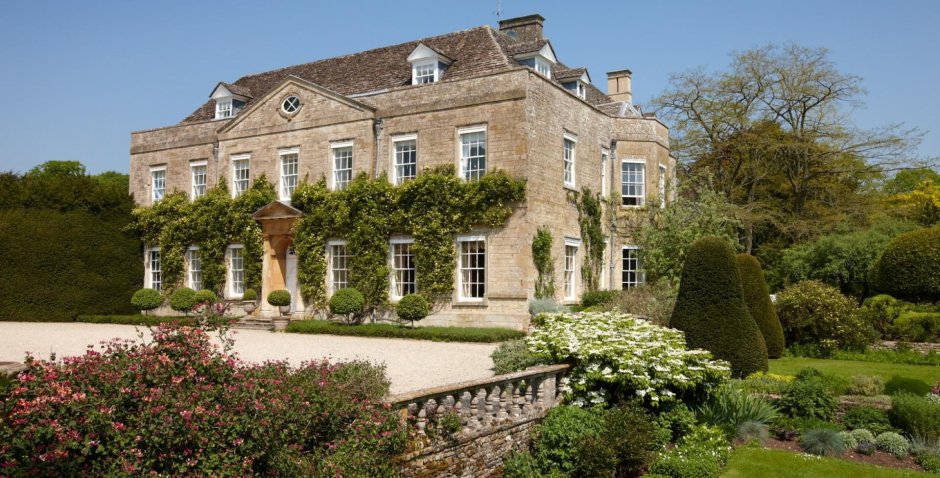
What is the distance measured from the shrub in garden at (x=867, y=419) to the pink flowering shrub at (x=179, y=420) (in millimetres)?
7635

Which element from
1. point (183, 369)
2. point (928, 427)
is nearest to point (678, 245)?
point (928, 427)

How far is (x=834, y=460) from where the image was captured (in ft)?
32.6

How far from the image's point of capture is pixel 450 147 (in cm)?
2173

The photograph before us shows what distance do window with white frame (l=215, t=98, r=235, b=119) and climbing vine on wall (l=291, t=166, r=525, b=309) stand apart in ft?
24.4

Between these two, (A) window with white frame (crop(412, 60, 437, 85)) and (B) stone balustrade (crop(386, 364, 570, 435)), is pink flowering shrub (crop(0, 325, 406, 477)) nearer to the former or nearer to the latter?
(B) stone balustrade (crop(386, 364, 570, 435))

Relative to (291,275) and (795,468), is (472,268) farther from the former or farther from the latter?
(795,468)

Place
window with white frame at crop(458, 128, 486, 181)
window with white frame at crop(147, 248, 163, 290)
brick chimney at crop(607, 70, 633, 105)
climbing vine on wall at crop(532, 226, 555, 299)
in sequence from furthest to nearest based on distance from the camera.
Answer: brick chimney at crop(607, 70, 633, 105), window with white frame at crop(147, 248, 163, 290), window with white frame at crop(458, 128, 486, 181), climbing vine on wall at crop(532, 226, 555, 299)

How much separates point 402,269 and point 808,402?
13.1 meters

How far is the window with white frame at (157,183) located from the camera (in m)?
28.9

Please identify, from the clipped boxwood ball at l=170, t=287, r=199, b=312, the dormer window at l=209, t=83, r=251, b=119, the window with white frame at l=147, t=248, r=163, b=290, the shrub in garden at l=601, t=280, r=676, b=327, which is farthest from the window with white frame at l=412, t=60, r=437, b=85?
the window with white frame at l=147, t=248, r=163, b=290

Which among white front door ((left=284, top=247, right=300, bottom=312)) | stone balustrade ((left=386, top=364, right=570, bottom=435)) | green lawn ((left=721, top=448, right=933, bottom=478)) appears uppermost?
white front door ((left=284, top=247, right=300, bottom=312))

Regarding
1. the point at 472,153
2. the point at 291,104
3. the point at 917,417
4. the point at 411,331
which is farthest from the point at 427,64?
the point at 917,417

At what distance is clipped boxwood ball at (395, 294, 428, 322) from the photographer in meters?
19.8

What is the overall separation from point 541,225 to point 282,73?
49.1 feet
